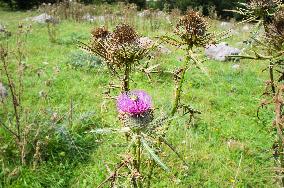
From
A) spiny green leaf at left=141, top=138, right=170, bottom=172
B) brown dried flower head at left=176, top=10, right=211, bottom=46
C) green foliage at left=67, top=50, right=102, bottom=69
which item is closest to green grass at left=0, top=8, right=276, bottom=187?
brown dried flower head at left=176, top=10, right=211, bottom=46

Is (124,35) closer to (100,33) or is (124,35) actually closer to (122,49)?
(122,49)

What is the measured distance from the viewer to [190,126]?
20.6ft

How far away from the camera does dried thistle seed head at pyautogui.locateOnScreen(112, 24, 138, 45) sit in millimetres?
2427

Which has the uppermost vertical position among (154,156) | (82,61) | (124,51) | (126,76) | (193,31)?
(193,31)

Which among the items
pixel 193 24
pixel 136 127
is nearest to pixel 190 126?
pixel 193 24

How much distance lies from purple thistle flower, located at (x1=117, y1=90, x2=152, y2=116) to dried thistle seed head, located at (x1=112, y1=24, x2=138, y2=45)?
1.18 ft

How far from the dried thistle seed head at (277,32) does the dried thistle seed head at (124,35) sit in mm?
932

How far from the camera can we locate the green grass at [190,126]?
508 cm

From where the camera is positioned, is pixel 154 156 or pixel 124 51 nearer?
pixel 154 156

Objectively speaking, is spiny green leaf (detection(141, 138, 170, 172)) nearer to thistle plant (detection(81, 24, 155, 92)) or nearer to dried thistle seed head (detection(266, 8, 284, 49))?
thistle plant (detection(81, 24, 155, 92))

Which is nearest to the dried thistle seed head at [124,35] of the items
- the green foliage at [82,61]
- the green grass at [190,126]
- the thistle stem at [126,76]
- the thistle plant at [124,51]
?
the thistle plant at [124,51]

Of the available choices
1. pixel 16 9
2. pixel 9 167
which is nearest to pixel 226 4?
pixel 16 9

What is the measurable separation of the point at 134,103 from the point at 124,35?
451 mm

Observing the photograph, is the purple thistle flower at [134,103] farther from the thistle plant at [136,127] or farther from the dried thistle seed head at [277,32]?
the dried thistle seed head at [277,32]
